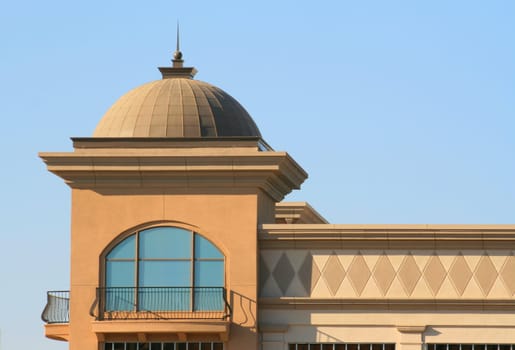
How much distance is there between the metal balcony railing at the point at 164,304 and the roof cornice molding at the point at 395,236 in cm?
244

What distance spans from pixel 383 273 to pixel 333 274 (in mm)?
1483

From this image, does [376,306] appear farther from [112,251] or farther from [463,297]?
[112,251]

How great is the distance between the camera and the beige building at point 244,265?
51281mm

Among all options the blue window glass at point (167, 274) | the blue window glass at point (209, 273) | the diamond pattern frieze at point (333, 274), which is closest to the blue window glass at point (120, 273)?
the blue window glass at point (167, 274)

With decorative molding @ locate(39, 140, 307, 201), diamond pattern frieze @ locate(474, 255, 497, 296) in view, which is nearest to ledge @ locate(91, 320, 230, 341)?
decorative molding @ locate(39, 140, 307, 201)

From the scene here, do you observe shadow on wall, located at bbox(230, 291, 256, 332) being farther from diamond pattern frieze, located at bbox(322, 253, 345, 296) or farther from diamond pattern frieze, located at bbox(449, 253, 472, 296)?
diamond pattern frieze, located at bbox(449, 253, 472, 296)

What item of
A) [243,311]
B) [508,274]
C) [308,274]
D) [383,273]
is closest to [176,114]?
[308,274]

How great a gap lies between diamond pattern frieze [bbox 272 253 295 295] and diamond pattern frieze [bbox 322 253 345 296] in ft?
3.33

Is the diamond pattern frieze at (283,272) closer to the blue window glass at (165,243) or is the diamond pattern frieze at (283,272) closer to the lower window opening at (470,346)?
the blue window glass at (165,243)

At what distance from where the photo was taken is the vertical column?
168 feet

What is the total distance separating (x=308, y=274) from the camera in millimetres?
51781

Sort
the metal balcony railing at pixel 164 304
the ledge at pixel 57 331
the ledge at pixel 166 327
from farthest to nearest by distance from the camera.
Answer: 1. the ledge at pixel 57 331
2. the metal balcony railing at pixel 164 304
3. the ledge at pixel 166 327

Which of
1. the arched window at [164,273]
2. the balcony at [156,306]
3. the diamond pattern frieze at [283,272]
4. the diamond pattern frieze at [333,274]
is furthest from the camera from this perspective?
the diamond pattern frieze at [283,272]

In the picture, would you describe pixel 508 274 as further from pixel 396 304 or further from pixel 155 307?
pixel 155 307
